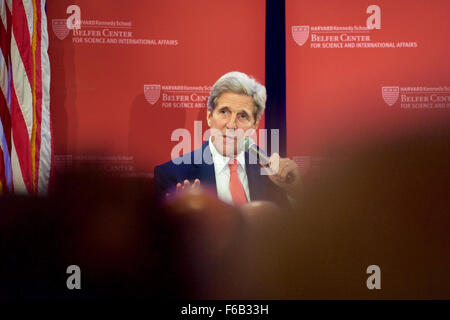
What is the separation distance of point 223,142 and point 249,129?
132 mm

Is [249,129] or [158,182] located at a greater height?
[249,129]

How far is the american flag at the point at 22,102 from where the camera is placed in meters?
1.85

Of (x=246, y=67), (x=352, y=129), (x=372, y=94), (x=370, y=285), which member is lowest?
(x=370, y=285)

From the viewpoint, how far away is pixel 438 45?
77.7 inches

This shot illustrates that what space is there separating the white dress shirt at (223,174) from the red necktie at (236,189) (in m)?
0.01

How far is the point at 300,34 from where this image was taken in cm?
197

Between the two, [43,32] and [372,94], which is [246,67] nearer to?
[372,94]

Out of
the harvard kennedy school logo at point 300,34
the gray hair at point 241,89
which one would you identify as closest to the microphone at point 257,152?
the gray hair at point 241,89

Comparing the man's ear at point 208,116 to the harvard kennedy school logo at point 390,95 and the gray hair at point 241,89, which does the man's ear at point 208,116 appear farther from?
the harvard kennedy school logo at point 390,95

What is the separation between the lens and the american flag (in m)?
1.85

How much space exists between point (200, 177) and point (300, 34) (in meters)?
0.81

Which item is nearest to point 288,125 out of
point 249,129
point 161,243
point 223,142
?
point 249,129

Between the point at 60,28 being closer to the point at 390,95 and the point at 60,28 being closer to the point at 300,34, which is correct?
the point at 300,34

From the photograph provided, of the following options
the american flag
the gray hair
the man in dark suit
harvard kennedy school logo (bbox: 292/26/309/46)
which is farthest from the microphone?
the american flag
